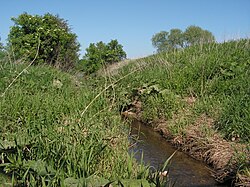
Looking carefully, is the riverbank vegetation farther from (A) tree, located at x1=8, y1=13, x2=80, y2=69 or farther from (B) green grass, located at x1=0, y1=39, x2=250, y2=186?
(A) tree, located at x1=8, y1=13, x2=80, y2=69

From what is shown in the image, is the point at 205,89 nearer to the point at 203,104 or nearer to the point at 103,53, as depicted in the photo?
the point at 203,104

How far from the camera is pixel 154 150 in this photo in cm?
529

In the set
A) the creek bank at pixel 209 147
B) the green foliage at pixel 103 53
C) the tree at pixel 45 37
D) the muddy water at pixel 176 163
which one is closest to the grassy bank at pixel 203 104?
the creek bank at pixel 209 147

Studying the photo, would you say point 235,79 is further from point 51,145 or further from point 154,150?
point 51,145

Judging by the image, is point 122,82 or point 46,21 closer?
point 122,82

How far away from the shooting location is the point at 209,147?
4828 mm

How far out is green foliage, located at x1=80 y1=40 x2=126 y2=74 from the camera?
1813 cm

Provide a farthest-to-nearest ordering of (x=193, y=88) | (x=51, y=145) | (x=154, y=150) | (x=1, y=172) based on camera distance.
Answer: (x=193, y=88)
(x=154, y=150)
(x=51, y=145)
(x=1, y=172)

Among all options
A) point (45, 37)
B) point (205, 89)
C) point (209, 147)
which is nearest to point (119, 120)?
point (209, 147)

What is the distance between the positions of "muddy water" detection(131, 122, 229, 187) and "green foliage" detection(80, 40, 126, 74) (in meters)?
12.1

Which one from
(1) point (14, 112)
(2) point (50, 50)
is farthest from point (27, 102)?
(2) point (50, 50)

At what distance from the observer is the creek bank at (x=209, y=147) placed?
13.3 feet

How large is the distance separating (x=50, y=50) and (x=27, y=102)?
10785 millimetres

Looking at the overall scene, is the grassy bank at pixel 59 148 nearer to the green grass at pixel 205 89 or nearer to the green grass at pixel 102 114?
the green grass at pixel 102 114
